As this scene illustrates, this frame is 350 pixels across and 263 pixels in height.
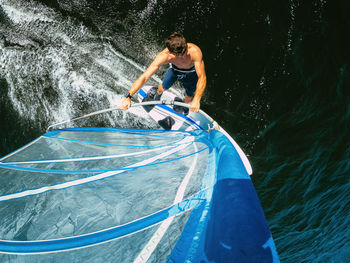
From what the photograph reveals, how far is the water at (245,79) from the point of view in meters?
3.78

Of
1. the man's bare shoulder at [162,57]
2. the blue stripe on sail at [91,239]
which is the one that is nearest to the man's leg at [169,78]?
the man's bare shoulder at [162,57]

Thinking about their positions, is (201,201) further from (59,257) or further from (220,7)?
(220,7)

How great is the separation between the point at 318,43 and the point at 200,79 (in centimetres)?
237

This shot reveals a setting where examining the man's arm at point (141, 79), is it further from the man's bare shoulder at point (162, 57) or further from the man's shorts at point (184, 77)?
the man's shorts at point (184, 77)

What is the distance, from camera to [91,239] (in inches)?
67.5

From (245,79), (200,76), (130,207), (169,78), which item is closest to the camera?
(130,207)

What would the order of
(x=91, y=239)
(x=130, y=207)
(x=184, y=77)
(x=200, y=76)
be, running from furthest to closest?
(x=184, y=77) < (x=200, y=76) < (x=130, y=207) < (x=91, y=239)

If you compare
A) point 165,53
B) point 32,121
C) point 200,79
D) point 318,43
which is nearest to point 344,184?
point 318,43

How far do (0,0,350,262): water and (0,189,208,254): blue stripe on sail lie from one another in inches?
113

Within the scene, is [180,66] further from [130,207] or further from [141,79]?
[130,207]

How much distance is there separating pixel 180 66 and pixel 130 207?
7.65 ft

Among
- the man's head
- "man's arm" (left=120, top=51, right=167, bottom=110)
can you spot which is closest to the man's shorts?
"man's arm" (left=120, top=51, right=167, bottom=110)

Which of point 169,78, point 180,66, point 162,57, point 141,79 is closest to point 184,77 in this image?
point 180,66

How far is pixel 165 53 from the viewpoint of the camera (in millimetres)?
3100
